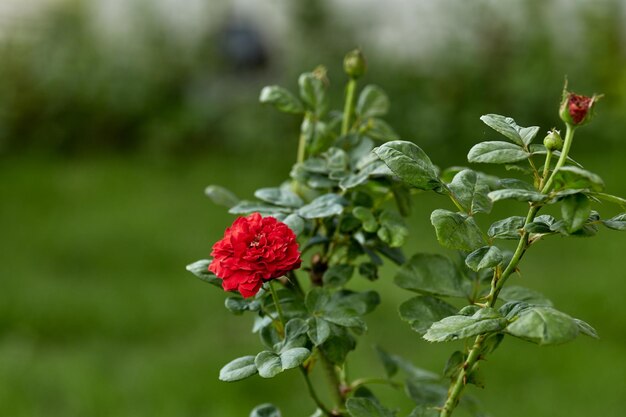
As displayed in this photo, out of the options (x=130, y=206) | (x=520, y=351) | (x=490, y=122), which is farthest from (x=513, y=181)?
(x=130, y=206)

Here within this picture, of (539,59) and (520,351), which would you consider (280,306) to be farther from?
(539,59)

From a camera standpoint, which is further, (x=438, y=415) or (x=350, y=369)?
(x=350, y=369)

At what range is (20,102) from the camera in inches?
171

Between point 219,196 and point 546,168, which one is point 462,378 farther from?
point 219,196

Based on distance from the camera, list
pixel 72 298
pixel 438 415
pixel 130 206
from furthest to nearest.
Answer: pixel 130 206
pixel 72 298
pixel 438 415

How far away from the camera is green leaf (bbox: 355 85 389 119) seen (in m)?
1.27

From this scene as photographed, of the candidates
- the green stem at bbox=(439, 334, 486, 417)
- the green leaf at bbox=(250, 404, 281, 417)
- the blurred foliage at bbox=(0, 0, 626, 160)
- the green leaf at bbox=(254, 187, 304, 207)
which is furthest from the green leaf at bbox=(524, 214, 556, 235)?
the blurred foliage at bbox=(0, 0, 626, 160)

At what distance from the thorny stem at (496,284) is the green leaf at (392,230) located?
14cm

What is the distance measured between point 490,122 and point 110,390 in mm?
1670

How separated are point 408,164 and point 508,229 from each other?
116mm

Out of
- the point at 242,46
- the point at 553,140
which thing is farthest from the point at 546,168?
the point at 242,46

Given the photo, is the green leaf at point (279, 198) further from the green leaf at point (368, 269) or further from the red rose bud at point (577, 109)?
the red rose bud at point (577, 109)

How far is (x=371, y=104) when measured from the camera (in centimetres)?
128

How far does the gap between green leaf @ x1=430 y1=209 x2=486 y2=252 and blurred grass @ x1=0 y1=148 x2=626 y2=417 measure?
143cm
